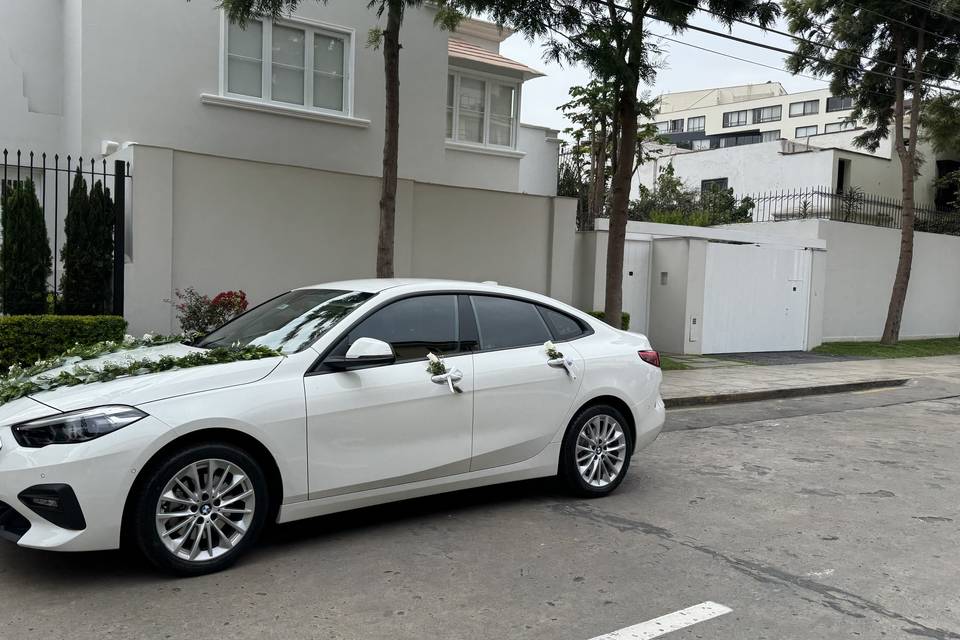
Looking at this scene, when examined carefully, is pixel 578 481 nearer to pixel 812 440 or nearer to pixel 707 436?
pixel 707 436

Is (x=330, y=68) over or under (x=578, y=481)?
over

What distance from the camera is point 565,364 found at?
5918 mm

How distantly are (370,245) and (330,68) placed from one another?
402 cm

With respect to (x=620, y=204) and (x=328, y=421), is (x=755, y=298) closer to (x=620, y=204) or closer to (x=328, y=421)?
(x=620, y=204)

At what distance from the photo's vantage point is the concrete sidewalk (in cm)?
1197

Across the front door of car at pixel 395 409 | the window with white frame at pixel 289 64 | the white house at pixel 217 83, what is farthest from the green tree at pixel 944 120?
the front door of car at pixel 395 409

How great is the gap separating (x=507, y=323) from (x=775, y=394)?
8169mm

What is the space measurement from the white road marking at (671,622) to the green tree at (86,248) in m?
8.96

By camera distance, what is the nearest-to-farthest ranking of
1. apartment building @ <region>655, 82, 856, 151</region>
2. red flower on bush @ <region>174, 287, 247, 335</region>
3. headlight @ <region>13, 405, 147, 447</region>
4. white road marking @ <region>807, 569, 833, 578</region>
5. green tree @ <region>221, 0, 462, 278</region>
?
headlight @ <region>13, 405, 147, 447</region> < white road marking @ <region>807, 569, 833, 578</region> < red flower on bush @ <region>174, 287, 247, 335</region> < green tree @ <region>221, 0, 462, 278</region> < apartment building @ <region>655, 82, 856, 151</region>

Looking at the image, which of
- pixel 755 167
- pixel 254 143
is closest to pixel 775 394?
pixel 254 143

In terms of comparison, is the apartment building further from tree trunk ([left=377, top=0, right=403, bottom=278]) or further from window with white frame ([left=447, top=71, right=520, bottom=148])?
tree trunk ([left=377, top=0, right=403, bottom=278])

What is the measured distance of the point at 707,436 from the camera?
9195mm

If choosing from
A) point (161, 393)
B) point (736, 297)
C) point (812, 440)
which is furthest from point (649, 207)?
point (161, 393)

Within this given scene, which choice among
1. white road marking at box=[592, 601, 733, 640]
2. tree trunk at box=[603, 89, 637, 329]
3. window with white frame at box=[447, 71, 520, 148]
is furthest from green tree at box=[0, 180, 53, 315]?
window with white frame at box=[447, 71, 520, 148]
